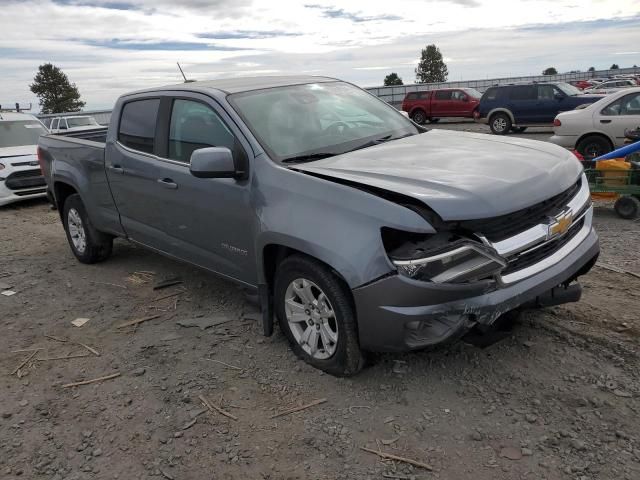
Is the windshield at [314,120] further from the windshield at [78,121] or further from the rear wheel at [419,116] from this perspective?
the rear wheel at [419,116]

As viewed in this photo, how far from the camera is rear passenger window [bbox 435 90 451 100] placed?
2544 centimetres

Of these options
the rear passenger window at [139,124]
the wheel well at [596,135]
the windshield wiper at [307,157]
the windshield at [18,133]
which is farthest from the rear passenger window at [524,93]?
the windshield wiper at [307,157]

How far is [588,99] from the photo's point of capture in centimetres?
1783

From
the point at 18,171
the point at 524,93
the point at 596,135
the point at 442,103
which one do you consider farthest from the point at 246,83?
the point at 442,103

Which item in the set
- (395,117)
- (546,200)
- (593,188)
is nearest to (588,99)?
(593,188)

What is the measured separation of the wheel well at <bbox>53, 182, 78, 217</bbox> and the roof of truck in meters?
1.94

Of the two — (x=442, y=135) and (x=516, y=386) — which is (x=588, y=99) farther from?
(x=516, y=386)

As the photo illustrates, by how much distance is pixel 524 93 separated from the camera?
19172 millimetres

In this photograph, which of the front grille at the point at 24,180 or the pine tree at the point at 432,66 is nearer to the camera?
the front grille at the point at 24,180

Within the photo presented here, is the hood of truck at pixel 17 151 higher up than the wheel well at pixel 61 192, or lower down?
higher up

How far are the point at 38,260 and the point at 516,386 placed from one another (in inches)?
224

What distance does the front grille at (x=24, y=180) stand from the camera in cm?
1034

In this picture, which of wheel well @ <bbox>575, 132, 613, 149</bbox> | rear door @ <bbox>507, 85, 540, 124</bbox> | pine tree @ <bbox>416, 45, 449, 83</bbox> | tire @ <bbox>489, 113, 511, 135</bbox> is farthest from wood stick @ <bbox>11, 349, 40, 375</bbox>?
pine tree @ <bbox>416, 45, 449, 83</bbox>

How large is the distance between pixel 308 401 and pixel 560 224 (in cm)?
178
